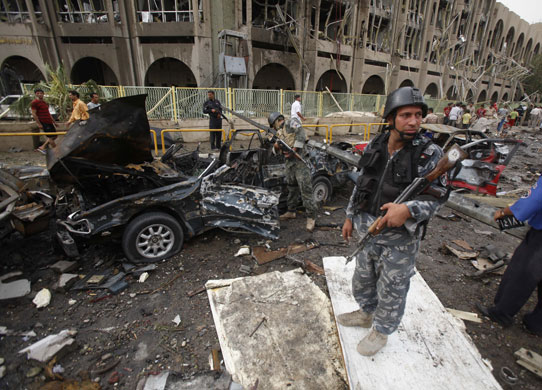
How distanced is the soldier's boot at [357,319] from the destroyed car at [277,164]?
8.65 ft

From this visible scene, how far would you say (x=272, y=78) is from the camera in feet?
70.3

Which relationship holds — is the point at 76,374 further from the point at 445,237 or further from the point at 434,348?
the point at 445,237

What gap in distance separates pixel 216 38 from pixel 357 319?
17.0 meters

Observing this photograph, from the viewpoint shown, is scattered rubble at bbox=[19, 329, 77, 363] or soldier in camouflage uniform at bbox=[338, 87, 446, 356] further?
scattered rubble at bbox=[19, 329, 77, 363]

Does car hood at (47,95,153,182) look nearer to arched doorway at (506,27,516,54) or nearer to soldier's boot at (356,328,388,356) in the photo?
soldier's boot at (356,328,388,356)

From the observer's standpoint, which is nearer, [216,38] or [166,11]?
[166,11]

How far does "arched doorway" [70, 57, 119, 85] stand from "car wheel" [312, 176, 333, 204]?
1913 cm

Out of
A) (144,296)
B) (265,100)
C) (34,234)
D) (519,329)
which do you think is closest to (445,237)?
(519,329)

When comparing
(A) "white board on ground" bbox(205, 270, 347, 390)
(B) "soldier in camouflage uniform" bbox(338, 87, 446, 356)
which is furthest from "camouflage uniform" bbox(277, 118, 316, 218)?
(B) "soldier in camouflage uniform" bbox(338, 87, 446, 356)

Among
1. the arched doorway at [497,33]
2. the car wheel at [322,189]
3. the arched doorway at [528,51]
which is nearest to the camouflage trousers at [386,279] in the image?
the car wheel at [322,189]

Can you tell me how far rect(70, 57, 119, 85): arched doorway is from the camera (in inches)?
723

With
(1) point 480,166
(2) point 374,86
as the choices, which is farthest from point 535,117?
(1) point 480,166

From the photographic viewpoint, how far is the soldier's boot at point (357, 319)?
7.80ft

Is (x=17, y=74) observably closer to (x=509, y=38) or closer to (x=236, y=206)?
(x=236, y=206)
